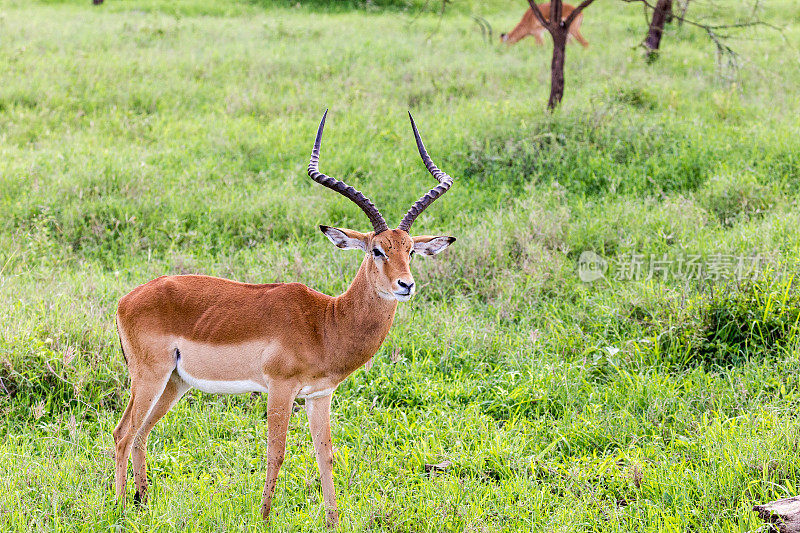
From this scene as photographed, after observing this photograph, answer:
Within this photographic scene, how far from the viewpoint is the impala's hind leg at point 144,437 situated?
376 cm

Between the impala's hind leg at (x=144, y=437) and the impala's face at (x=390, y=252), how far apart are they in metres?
1.16

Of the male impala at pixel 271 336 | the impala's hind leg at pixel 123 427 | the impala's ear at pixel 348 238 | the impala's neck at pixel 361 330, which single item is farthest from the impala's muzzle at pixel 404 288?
the impala's hind leg at pixel 123 427

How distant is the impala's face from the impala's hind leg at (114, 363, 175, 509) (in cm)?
106

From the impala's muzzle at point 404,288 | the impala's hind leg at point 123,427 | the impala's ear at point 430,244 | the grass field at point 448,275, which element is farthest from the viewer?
the grass field at point 448,275

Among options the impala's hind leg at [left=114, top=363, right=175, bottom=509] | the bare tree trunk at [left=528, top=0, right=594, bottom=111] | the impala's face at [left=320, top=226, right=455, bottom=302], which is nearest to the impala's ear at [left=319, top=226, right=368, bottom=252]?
the impala's face at [left=320, top=226, right=455, bottom=302]

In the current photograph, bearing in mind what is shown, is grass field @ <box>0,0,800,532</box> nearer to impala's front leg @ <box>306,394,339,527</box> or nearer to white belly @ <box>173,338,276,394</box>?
impala's front leg @ <box>306,394,339,527</box>

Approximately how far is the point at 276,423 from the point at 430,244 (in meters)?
1.12

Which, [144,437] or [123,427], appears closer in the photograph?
[123,427]

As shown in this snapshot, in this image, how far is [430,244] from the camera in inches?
141

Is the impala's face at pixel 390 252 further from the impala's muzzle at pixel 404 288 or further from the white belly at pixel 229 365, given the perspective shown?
the white belly at pixel 229 365

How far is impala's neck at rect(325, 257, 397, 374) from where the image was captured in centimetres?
347

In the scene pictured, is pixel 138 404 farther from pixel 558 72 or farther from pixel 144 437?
pixel 558 72

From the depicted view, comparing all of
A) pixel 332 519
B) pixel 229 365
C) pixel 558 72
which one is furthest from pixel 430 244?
pixel 558 72

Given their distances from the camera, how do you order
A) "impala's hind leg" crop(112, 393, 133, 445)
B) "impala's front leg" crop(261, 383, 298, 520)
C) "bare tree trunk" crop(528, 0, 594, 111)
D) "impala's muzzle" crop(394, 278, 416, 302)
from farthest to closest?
"bare tree trunk" crop(528, 0, 594, 111), "impala's hind leg" crop(112, 393, 133, 445), "impala's front leg" crop(261, 383, 298, 520), "impala's muzzle" crop(394, 278, 416, 302)
